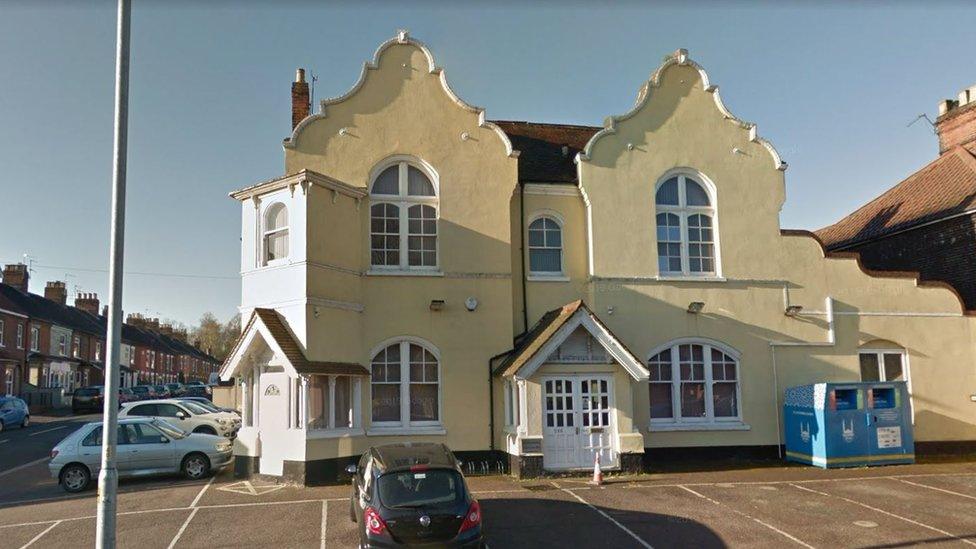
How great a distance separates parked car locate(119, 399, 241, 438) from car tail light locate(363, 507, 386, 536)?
604 inches

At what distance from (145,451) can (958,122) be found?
25.7m

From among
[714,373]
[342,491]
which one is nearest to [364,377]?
[342,491]

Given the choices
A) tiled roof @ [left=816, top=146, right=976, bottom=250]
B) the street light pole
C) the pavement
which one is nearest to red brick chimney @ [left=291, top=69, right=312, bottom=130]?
the pavement

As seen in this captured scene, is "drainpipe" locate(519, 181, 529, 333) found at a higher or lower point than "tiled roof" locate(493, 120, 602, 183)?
lower

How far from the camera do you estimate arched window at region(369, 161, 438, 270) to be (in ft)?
56.4

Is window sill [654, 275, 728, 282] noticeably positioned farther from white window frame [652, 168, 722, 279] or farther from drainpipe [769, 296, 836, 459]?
drainpipe [769, 296, 836, 459]

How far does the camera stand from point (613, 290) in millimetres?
17984

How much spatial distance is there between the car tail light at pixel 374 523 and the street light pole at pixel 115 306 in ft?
9.11

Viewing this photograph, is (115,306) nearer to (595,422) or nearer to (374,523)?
(374,523)

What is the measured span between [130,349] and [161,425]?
6099 cm

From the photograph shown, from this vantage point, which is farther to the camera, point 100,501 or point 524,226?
point 524,226

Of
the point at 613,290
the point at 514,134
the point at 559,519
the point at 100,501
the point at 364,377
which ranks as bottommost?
the point at 559,519

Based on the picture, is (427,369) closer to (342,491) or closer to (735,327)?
(342,491)

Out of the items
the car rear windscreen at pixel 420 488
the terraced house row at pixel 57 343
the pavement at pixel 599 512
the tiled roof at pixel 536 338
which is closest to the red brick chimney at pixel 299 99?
the tiled roof at pixel 536 338
